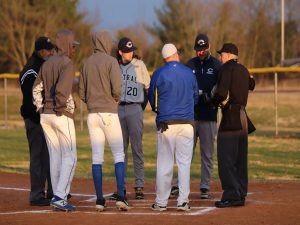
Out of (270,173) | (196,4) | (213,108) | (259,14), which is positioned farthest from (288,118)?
(259,14)

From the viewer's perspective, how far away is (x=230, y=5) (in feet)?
228

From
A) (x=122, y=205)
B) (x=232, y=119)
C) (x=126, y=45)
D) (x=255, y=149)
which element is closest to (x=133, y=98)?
(x=126, y=45)

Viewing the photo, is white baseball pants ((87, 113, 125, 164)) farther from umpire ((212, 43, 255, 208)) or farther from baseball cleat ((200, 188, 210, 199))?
baseball cleat ((200, 188, 210, 199))

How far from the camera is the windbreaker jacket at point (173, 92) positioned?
421 inches

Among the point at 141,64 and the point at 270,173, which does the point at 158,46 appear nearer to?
the point at 270,173

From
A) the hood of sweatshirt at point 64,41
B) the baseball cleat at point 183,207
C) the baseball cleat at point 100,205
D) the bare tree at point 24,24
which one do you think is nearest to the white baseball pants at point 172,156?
the baseball cleat at point 183,207

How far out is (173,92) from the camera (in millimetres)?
10703

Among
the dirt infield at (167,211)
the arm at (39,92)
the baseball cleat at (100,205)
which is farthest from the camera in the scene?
the arm at (39,92)

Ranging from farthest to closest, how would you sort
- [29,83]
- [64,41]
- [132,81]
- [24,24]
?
[24,24] < [132,81] < [29,83] < [64,41]

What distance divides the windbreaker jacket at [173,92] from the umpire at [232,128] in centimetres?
50

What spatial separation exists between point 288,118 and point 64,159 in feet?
89.7

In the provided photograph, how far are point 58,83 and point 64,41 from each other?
64 centimetres

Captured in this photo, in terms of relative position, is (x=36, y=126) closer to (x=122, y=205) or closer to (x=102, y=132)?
(x=102, y=132)

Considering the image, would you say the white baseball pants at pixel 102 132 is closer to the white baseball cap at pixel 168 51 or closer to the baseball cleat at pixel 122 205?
the baseball cleat at pixel 122 205
